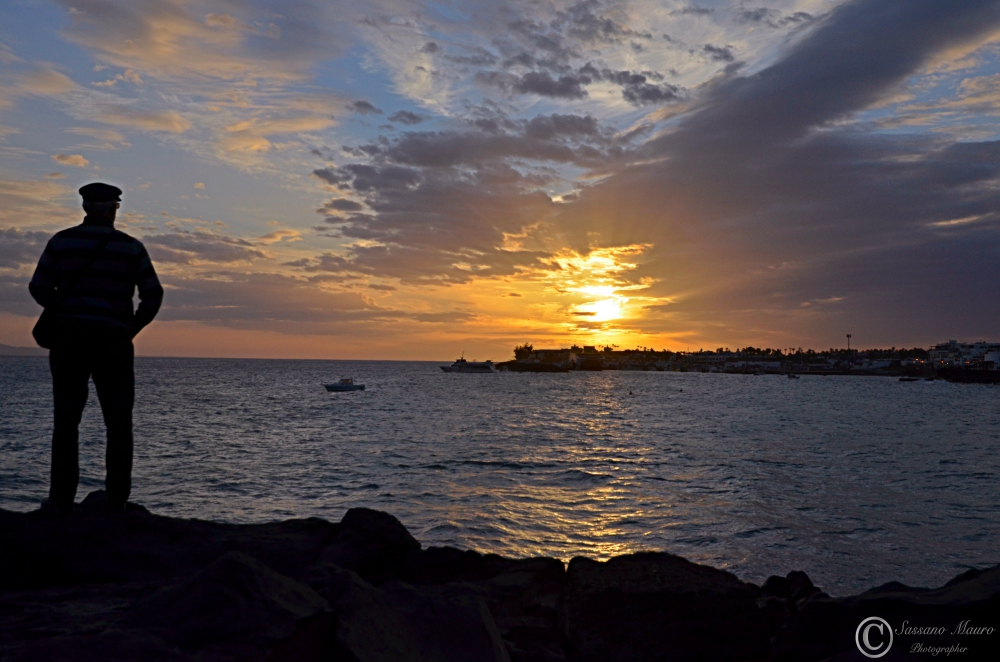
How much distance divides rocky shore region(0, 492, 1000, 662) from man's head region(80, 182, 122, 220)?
8.40 feet

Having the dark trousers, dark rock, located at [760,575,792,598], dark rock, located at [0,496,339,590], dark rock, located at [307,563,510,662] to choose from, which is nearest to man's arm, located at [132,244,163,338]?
the dark trousers

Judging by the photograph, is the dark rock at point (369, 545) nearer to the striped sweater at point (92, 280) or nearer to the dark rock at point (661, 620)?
the dark rock at point (661, 620)

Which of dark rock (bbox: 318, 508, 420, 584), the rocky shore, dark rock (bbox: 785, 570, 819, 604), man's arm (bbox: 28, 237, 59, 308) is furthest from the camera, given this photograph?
dark rock (bbox: 785, 570, 819, 604)

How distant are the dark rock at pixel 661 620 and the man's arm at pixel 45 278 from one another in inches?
190

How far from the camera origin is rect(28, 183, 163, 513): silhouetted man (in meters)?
5.25

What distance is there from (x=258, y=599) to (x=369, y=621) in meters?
0.65

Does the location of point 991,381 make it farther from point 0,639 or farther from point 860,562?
point 0,639

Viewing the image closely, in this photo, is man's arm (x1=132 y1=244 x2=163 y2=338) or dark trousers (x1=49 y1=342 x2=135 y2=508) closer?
dark trousers (x1=49 y1=342 x2=135 y2=508)

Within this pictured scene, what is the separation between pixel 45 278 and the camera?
523cm

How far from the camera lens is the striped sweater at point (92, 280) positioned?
5242 millimetres

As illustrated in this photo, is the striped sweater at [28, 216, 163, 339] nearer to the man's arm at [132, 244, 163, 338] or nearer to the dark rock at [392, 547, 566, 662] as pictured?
the man's arm at [132, 244, 163, 338]

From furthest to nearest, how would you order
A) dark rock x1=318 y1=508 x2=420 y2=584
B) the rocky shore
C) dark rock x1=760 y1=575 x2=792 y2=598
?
dark rock x1=760 y1=575 x2=792 y2=598 < dark rock x1=318 y1=508 x2=420 y2=584 < the rocky shore

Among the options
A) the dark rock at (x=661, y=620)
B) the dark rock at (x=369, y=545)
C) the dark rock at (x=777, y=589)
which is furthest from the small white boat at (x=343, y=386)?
the dark rock at (x=661, y=620)

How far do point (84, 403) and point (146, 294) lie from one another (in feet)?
3.41
